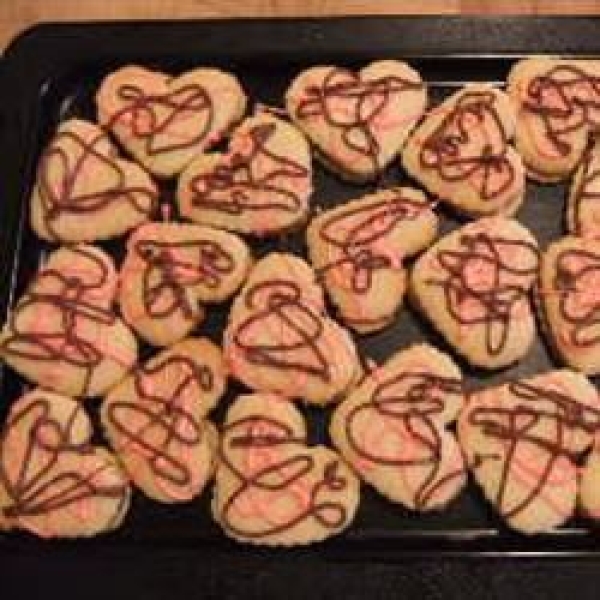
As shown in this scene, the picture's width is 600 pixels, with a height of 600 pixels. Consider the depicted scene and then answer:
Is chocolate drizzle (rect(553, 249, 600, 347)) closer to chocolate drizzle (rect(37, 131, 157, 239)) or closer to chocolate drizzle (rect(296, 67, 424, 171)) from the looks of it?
chocolate drizzle (rect(296, 67, 424, 171))

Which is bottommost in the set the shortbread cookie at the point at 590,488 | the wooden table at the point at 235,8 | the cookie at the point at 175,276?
the shortbread cookie at the point at 590,488

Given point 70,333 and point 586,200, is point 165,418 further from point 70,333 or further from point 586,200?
point 586,200

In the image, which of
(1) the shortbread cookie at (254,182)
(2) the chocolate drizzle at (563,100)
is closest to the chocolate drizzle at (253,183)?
(1) the shortbread cookie at (254,182)

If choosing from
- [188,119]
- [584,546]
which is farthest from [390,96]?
[584,546]

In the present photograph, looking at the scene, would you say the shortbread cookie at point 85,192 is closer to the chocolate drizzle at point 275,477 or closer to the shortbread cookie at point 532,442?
the chocolate drizzle at point 275,477

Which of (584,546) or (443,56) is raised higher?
(443,56)

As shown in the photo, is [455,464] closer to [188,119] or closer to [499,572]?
[499,572]

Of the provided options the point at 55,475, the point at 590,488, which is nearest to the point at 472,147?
the point at 590,488
